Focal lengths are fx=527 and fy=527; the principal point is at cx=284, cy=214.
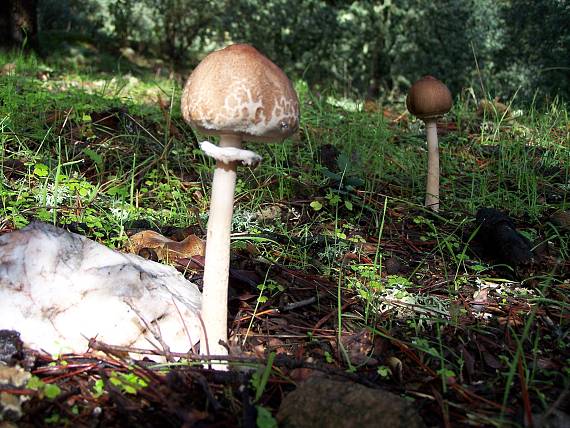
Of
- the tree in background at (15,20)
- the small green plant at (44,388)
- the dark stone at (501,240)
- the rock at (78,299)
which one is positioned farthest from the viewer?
the tree in background at (15,20)

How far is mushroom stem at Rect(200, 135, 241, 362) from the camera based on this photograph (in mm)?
2021

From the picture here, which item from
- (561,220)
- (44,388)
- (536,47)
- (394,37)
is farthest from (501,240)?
(394,37)

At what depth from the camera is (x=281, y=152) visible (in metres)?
4.30

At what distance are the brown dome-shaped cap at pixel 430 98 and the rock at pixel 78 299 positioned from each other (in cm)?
222

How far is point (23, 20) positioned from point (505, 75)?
9611 millimetres

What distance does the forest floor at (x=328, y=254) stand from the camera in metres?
1.86

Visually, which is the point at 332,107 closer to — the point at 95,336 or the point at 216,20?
the point at 95,336

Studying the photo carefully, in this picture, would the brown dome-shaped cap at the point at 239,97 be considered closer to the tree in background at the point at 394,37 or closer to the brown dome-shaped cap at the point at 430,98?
the brown dome-shaped cap at the point at 430,98

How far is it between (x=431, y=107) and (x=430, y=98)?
6 cm

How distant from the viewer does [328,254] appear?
3.00 metres

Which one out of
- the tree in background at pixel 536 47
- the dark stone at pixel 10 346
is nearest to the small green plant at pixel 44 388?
the dark stone at pixel 10 346

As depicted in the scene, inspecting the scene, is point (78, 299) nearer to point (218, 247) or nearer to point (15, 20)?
point (218, 247)

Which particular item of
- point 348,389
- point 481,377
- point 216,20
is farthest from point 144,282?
point 216,20

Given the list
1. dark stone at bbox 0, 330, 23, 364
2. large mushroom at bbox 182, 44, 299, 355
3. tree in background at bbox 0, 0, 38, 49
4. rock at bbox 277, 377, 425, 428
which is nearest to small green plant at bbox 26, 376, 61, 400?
dark stone at bbox 0, 330, 23, 364
